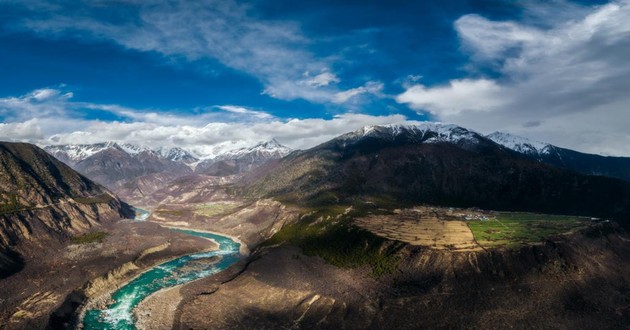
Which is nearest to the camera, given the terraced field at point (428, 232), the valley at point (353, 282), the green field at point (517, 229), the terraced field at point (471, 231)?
the valley at point (353, 282)

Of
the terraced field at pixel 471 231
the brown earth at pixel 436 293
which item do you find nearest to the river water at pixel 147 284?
the brown earth at pixel 436 293

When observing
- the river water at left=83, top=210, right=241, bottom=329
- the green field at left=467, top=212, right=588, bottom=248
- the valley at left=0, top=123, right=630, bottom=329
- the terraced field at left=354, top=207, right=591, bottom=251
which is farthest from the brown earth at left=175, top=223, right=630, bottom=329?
the river water at left=83, top=210, right=241, bottom=329

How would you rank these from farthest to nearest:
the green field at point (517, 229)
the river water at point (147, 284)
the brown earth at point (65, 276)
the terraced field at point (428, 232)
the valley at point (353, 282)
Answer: the green field at point (517, 229) < the terraced field at point (428, 232) < the river water at point (147, 284) < the brown earth at point (65, 276) < the valley at point (353, 282)

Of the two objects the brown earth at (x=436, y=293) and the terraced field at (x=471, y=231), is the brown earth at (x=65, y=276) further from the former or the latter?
the terraced field at (x=471, y=231)

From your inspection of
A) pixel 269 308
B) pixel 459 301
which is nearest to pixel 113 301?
pixel 269 308

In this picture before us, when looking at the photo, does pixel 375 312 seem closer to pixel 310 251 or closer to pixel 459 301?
pixel 459 301
